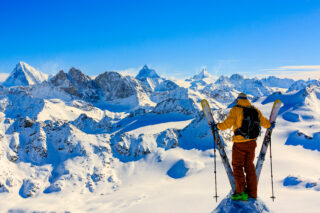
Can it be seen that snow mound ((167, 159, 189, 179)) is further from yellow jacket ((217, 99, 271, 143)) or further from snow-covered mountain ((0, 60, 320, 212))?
yellow jacket ((217, 99, 271, 143))

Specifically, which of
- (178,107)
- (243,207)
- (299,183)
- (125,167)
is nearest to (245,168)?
(243,207)

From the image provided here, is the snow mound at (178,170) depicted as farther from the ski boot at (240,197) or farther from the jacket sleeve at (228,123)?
the jacket sleeve at (228,123)

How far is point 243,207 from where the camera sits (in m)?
5.91

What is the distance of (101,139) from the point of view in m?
61.8

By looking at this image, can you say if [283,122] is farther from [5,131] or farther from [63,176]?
[5,131]

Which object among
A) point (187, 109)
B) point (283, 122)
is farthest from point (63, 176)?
point (187, 109)

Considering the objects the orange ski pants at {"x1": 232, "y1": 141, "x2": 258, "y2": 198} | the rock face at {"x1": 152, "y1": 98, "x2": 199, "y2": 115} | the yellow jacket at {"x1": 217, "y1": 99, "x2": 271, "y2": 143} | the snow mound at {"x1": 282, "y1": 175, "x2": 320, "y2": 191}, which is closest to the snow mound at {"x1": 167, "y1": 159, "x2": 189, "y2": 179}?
the snow mound at {"x1": 282, "y1": 175, "x2": 320, "y2": 191}

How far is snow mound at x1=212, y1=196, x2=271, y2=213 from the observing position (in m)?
5.83

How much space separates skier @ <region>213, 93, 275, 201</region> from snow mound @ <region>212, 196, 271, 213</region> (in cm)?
21

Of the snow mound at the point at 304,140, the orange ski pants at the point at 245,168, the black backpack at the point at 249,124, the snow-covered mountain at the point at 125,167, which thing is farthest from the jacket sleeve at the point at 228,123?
the snow mound at the point at 304,140

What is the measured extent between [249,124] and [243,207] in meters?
2.32

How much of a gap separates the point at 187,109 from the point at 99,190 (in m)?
76.4

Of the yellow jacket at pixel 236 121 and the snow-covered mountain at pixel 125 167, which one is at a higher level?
the yellow jacket at pixel 236 121

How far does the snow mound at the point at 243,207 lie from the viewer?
583 cm
